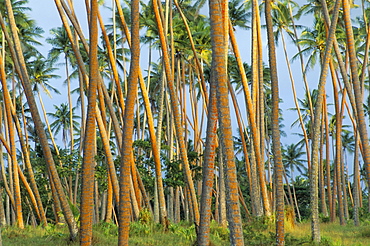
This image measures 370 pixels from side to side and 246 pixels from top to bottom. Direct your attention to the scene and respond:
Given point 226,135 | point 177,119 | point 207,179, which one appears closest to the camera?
point 226,135

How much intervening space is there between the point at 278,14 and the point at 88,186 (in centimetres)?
2196

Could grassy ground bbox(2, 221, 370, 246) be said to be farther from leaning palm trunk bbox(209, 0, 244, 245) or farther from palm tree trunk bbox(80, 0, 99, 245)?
leaning palm trunk bbox(209, 0, 244, 245)

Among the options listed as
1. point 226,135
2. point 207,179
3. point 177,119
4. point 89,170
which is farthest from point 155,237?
point 226,135

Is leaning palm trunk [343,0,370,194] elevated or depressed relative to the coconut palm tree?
depressed

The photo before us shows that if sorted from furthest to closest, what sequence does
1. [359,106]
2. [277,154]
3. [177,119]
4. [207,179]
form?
[177,119], [359,106], [277,154], [207,179]

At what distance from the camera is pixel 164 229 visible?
47.5 feet

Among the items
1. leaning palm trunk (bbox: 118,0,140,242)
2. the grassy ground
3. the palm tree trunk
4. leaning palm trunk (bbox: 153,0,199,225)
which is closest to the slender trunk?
the grassy ground

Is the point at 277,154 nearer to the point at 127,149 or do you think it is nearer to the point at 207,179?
the point at 207,179

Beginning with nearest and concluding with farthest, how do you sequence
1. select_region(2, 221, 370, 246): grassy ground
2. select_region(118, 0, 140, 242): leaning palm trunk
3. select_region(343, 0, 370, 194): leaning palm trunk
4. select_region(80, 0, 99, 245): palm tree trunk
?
select_region(118, 0, 140, 242): leaning palm trunk → select_region(80, 0, 99, 245): palm tree trunk → select_region(343, 0, 370, 194): leaning palm trunk → select_region(2, 221, 370, 246): grassy ground

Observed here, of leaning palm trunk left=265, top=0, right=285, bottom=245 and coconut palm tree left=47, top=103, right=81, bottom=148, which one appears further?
coconut palm tree left=47, top=103, right=81, bottom=148

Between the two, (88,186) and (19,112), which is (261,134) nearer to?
(88,186)

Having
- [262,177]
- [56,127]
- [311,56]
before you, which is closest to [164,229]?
[262,177]

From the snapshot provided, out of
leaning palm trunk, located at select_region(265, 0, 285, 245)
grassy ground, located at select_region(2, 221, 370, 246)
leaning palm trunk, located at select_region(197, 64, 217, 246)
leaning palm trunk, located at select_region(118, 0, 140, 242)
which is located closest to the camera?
leaning palm trunk, located at select_region(197, 64, 217, 246)

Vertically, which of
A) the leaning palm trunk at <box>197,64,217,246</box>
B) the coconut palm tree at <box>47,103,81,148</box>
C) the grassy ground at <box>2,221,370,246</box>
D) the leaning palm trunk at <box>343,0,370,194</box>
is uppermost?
the coconut palm tree at <box>47,103,81,148</box>
